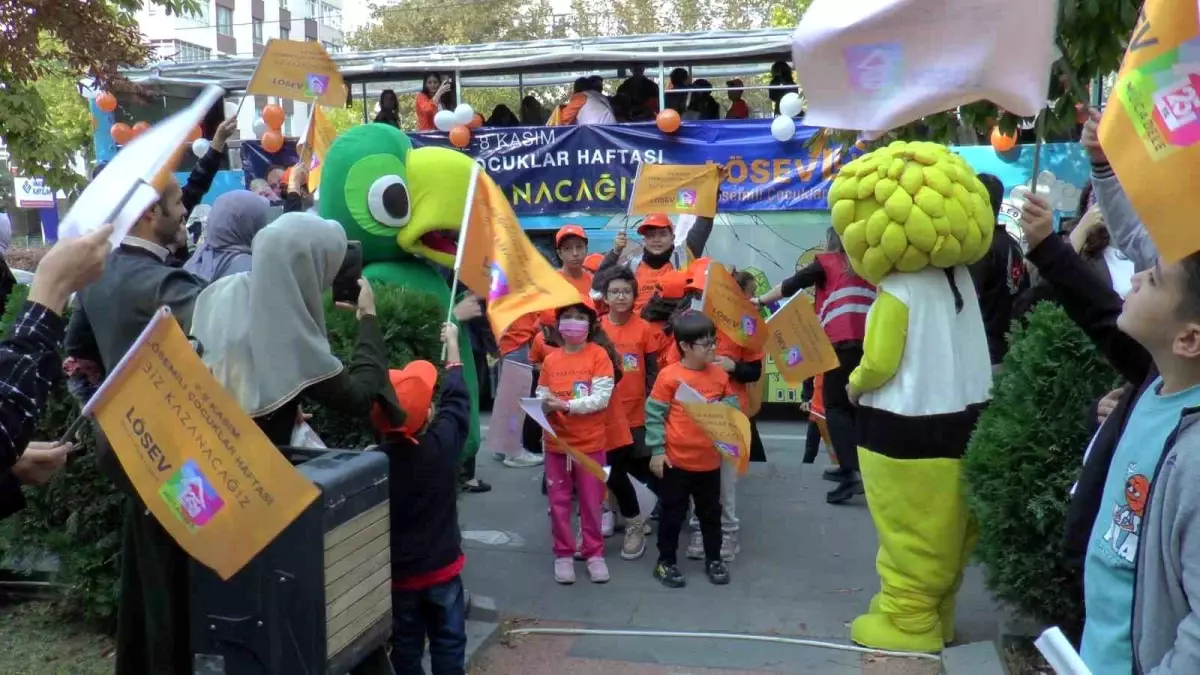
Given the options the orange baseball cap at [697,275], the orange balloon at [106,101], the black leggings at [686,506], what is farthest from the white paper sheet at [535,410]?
the orange balloon at [106,101]

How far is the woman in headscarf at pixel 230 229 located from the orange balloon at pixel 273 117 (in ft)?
23.0

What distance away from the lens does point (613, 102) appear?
11.6 metres

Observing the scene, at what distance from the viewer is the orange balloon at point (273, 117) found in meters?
11.5

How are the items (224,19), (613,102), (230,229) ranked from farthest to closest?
(224,19), (613,102), (230,229)

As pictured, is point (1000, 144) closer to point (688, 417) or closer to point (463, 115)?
point (688, 417)

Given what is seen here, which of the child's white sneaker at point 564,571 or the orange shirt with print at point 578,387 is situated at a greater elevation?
the orange shirt with print at point 578,387

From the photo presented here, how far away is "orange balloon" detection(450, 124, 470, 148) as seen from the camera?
1041cm

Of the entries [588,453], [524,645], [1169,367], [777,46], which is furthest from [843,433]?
[777,46]

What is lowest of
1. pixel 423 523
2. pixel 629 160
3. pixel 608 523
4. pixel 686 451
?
pixel 608 523

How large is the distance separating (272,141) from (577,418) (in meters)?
7.19

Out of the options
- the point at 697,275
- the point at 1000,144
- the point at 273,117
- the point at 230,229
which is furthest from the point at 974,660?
the point at 273,117

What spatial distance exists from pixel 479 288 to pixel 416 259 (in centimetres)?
82

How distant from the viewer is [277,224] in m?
3.10

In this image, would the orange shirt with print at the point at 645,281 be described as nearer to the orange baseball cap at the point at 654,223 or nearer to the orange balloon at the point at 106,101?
the orange baseball cap at the point at 654,223
